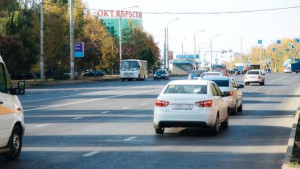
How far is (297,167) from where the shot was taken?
10.2m

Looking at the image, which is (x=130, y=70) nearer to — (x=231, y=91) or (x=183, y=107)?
(x=231, y=91)

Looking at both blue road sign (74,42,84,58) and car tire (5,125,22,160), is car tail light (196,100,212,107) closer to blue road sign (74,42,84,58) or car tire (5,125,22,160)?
car tire (5,125,22,160)

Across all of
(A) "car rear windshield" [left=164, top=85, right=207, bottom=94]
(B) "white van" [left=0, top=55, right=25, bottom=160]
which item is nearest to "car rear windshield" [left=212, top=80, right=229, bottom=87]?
(A) "car rear windshield" [left=164, top=85, right=207, bottom=94]

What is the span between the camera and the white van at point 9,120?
36.5 ft

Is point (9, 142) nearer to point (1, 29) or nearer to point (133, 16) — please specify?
point (1, 29)

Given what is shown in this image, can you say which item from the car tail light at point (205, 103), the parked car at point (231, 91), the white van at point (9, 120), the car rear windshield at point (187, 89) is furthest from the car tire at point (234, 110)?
the white van at point (9, 120)

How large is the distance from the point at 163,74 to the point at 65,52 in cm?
1376

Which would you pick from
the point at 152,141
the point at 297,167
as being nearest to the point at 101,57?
the point at 152,141

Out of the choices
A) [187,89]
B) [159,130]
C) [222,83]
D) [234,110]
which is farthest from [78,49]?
[159,130]

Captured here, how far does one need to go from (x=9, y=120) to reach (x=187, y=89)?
6.91 m

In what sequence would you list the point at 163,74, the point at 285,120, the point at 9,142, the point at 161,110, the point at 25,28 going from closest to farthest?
the point at 9,142
the point at 161,110
the point at 285,120
the point at 25,28
the point at 163,74

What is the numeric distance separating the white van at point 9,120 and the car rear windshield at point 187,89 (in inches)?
228

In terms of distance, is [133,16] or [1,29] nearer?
[1,29]

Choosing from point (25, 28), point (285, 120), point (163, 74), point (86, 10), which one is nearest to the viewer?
point (285, 120)
